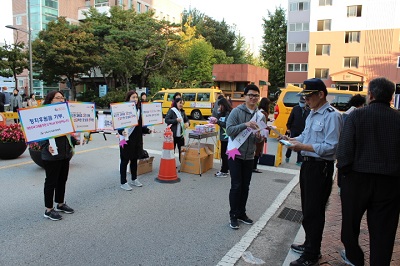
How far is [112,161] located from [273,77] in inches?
1700

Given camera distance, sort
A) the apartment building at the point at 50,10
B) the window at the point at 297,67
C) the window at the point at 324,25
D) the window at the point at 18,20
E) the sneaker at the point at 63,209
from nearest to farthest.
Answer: the sneaker at the point at 63,209, the window at the point at 324,25, the apartment building at the point at 50,10, the window at the point at 297,67, the window at the point at 18,20

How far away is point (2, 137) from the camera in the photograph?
321 inches

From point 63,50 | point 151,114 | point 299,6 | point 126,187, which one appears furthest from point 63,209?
point 299,6

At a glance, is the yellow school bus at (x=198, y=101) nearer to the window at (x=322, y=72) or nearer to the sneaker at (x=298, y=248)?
the sneaker at (x=298, y=248)

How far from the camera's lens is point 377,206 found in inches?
111

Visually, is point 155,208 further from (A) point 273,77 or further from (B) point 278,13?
(B) point 278,13

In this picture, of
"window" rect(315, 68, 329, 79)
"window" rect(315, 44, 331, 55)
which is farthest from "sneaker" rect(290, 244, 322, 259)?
"window" rect(315, 44, 331, 55)

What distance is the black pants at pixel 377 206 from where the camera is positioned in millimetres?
2781

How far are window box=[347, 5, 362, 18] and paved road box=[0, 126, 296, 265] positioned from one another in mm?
36569

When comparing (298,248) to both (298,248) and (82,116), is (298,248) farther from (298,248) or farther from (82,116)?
(82,116)

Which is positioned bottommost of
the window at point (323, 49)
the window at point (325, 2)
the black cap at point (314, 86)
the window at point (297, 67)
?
the black cap at point (314, 86)

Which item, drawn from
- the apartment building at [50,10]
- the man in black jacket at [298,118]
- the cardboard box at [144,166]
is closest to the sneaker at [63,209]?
the cardboard box at [144,166]

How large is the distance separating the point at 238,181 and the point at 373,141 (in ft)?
6.52

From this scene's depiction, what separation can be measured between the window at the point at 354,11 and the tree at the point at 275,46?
1179cm
